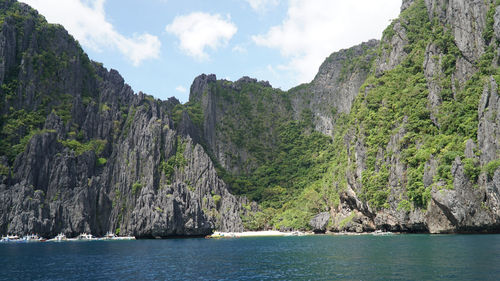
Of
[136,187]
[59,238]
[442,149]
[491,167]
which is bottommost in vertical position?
[59,238]

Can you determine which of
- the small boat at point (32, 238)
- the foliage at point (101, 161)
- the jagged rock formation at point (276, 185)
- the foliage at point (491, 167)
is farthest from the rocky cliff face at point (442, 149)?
the foliage at point (101, 161)

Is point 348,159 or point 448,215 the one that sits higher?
point 348,159

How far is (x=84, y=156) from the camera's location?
514 ft

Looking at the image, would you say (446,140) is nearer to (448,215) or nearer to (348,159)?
(448,215)

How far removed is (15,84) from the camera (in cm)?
16625

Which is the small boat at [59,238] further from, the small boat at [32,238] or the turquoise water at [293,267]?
the turquoise water at [293,267]

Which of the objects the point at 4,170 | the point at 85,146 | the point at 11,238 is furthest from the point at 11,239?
the point at 85,146

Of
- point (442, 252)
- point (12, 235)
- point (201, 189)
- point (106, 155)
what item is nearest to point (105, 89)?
point (106, 155)

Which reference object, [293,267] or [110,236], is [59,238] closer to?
[110,236]

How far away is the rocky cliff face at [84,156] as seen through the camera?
428 ft

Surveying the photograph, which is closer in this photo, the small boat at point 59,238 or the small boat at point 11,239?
the small boat at point 11,239

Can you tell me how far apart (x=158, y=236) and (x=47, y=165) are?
5542 centimetres

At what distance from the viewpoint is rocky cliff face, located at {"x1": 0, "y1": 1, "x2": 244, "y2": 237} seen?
130 meters

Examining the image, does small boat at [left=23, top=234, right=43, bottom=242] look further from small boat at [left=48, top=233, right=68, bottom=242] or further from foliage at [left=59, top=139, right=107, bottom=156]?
foliage at [left=59, top=139, right=107, bottom=156]
